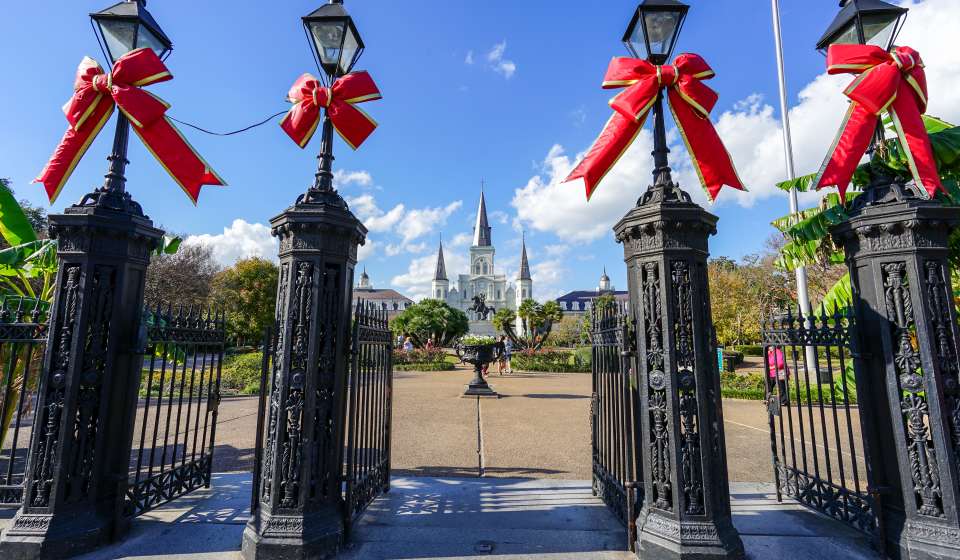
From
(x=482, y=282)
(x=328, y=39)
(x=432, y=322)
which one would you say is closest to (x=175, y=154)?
(x=328, y=39)

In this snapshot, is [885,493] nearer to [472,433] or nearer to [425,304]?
[472,433]

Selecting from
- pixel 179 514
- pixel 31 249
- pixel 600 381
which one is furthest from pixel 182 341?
pixel 600 381

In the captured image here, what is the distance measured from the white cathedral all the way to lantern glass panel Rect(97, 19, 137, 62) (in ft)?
350

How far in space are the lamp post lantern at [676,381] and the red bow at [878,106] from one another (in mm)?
1295

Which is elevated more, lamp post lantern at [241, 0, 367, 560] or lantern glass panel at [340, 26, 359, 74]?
lantern glass panel at [340, 26, 359, 74]

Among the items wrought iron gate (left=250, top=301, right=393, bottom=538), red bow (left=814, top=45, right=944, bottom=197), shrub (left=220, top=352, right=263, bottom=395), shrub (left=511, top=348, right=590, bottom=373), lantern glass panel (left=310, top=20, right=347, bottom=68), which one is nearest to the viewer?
red bow (left=814, top=45, right=944, bottom=197)

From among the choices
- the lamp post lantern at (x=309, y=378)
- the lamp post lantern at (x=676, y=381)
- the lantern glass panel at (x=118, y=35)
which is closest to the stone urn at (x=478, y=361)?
the lamp post lantern at (x=309, y=378)

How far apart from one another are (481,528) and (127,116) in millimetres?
5011

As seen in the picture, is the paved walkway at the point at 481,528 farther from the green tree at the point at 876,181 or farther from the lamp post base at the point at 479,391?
the lamp post base at the point at 479,391

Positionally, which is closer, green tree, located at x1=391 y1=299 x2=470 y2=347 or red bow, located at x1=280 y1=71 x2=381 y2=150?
red bow, located at x1=280 y1=71 x2=381 y2=150

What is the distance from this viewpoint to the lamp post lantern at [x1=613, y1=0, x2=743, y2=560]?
10.8 feet

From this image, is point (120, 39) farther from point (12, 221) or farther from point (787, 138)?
point (787, 138)

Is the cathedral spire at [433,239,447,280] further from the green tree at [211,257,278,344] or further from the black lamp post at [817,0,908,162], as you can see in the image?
the black lamp post at [817,0,908,162]

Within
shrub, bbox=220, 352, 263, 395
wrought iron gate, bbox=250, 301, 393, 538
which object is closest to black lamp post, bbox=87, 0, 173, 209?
wrought iron gate, bbox=250, 301, 393, 538
